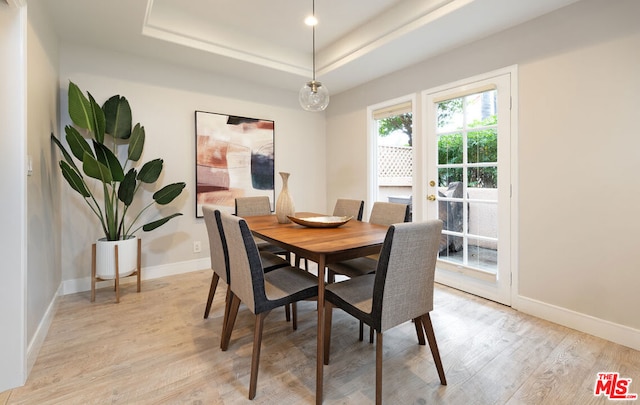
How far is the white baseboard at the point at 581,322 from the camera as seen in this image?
1893 mm

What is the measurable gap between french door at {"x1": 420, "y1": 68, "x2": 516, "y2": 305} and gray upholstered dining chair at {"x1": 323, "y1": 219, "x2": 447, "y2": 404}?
1.51 m

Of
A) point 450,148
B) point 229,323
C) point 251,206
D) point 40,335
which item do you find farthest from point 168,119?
point 450,148

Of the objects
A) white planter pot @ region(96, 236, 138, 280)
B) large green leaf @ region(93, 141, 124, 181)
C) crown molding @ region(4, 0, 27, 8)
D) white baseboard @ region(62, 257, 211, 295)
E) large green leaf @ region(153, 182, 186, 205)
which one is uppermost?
crown molding @ region(4, 0, 27, 8)

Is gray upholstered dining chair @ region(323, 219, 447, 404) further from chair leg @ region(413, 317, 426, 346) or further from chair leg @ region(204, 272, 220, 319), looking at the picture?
chair leg @ region(204, 272, 220, 319)

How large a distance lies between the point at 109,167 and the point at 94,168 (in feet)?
0.42

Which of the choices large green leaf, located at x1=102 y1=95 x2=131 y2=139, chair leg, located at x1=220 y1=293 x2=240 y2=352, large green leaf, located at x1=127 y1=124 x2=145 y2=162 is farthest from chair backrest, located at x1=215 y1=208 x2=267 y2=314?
large green leaf, located at x1=102 y1=95 x2=131 y2=139

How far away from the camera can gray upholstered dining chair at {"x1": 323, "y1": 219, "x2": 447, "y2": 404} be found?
4.18 feet

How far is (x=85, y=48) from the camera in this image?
279cm

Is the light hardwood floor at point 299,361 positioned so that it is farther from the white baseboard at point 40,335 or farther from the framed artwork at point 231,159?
the framed artwork at point 231,159

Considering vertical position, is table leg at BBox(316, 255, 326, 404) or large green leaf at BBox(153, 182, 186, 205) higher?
large green leaf at BBox(153, 182, 186, 205)

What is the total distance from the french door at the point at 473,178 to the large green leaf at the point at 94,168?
304 centimetres

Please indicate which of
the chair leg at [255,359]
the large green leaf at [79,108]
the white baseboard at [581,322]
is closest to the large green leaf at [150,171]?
the large green leaf at [79,108]

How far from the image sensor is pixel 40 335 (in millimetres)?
1872

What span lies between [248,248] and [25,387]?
1397 mm
